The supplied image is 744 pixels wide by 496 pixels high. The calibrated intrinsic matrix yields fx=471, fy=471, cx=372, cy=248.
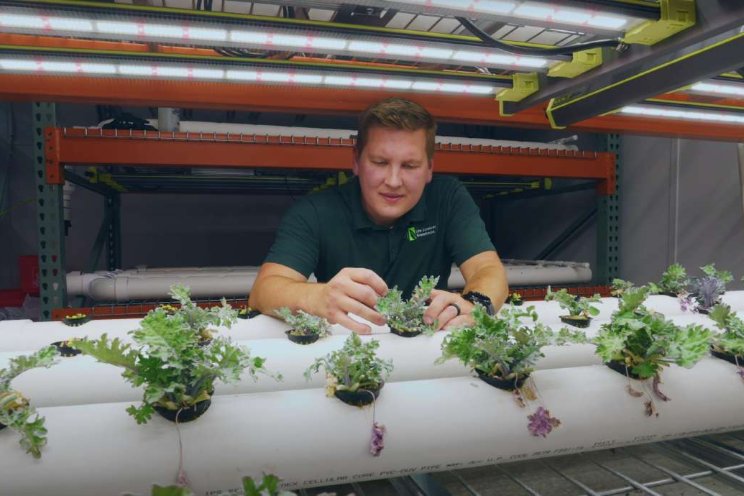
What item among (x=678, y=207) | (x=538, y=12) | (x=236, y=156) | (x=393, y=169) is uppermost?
(x=538, y=12)

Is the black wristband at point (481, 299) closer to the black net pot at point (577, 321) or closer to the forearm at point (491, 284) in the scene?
the forearm at point (491, 284)

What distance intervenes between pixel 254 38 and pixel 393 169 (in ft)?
2.11

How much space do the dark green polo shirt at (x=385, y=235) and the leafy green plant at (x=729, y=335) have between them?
823mm

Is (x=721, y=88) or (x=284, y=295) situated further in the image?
(x=721, y=88)

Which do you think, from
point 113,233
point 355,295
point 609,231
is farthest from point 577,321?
point 113,233

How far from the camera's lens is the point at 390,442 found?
0.76 m

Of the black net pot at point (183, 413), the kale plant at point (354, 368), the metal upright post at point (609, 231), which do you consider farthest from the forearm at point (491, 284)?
the metal upright post at point (609, 231)

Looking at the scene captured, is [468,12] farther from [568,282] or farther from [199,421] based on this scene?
[568,282]

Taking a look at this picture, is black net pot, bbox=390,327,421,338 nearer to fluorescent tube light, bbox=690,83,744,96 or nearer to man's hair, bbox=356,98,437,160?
man's hair, bbox=356,98,437,160

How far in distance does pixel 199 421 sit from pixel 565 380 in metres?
0.65

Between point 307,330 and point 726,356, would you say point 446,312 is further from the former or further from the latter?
point 726,356

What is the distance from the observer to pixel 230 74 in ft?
4.98

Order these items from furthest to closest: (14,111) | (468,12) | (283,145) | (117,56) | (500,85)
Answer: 1. (14,111)
2. (283,145)
3. (500,85)
4. (117,56)
5. (468,12)

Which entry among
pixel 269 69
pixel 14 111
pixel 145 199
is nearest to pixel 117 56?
pixel 269 69
